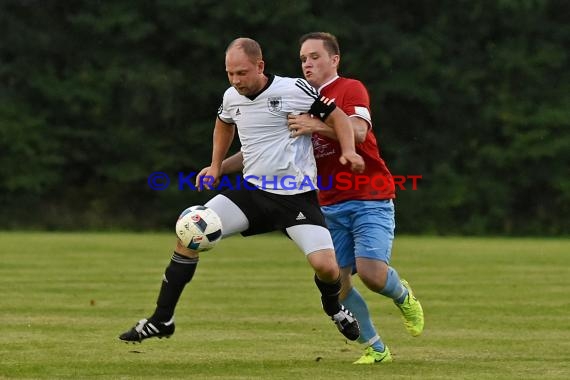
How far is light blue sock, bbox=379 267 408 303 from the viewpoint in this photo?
8.28 meters

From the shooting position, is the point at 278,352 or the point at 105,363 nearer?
the point at 105,363

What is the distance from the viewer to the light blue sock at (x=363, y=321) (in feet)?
27.2

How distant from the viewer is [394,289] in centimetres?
833

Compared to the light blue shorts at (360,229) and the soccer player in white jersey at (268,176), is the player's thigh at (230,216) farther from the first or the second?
the light blue shorts at (360,229)

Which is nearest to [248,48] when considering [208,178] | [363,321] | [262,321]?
[208,178]

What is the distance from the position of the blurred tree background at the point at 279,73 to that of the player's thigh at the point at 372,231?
29.8m

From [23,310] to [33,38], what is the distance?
28866mm

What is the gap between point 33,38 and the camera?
39344mm

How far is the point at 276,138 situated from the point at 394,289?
132cm

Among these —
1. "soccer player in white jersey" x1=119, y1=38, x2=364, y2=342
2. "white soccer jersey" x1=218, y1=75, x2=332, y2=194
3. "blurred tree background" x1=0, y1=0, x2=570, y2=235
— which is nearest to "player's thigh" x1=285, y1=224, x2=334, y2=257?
→ "soccer player in white jersey" x1=119, y1=38, x2=364, y2=342

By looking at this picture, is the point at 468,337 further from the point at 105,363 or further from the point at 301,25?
the point at 301,25

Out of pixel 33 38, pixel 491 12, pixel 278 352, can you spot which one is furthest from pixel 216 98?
pixel 278 352

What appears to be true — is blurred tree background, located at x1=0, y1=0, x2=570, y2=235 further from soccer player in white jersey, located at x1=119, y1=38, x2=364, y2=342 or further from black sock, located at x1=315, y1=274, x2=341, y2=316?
soccer player in white jersey, located at x1=119, y1=38, x2=364, y2=342

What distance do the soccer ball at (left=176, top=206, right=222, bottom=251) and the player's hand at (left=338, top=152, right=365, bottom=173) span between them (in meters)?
0.83
